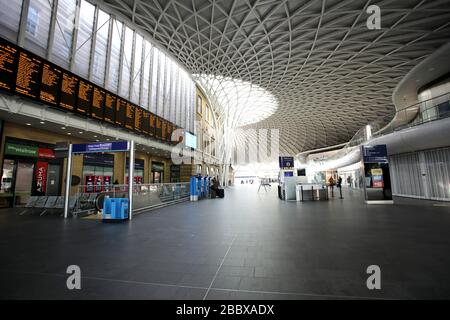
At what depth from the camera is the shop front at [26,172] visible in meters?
11.4

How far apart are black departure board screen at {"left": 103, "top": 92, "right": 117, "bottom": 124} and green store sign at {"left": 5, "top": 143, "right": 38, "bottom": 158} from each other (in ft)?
14.6

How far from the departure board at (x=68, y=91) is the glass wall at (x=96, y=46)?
283 cm

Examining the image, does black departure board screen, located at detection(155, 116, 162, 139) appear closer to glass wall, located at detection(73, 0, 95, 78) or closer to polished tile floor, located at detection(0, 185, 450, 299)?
glass wall, located at detection(73, 0, 95, 78)

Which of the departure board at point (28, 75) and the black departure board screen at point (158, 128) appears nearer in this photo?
the departure board at point (28, 75)

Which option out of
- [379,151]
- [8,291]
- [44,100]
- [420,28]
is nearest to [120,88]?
[44,100]

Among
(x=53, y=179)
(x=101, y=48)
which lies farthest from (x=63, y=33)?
(x=53, y=179)

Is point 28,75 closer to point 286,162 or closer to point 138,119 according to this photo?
point 138,119

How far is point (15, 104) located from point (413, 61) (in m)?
28.3

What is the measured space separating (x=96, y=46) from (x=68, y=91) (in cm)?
722

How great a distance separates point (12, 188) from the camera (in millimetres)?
11797

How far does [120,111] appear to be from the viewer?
15.1 metres

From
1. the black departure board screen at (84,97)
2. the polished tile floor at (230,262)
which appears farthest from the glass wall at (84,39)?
the polished tile floor at (230,262)

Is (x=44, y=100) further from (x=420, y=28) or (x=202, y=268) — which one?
(x=420, y=28)

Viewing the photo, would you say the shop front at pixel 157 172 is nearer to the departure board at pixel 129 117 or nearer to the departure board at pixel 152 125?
the departure board at pixel 152 125
